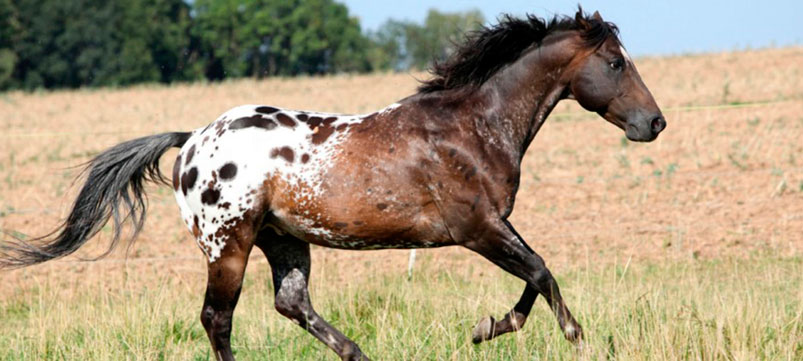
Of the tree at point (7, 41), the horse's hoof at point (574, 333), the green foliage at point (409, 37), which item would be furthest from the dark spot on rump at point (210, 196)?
the green foliage at point (409, 37)

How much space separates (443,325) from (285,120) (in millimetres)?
1771

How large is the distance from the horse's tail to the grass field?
61 cm

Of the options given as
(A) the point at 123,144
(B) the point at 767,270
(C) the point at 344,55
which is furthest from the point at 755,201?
(C) the point at 344,55

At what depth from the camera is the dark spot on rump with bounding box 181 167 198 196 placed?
5.52 m

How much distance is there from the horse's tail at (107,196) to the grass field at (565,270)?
0.61 m

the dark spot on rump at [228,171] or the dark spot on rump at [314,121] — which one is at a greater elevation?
the dark spot on rump at [314,121]

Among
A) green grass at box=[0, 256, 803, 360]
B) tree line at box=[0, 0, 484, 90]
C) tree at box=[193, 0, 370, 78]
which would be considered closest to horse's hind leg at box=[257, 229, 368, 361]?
green grass at box=[0, 256, 803, 360]

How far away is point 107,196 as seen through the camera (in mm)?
6059

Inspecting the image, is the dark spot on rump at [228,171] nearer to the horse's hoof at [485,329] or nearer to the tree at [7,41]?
the horse's hoof at [485,329]

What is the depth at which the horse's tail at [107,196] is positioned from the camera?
238 inches

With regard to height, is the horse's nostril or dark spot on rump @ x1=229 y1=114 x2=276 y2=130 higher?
the horse's nostril

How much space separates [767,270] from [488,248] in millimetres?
4671

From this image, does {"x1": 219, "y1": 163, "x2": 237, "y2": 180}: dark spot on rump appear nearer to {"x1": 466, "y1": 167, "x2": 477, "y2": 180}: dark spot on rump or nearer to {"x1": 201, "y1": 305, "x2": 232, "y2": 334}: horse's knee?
{"x1": 201, "y1": 305, "x2": 232, "y2": 334}: horse's knee

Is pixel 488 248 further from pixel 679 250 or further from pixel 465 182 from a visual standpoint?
pixel 679 250
